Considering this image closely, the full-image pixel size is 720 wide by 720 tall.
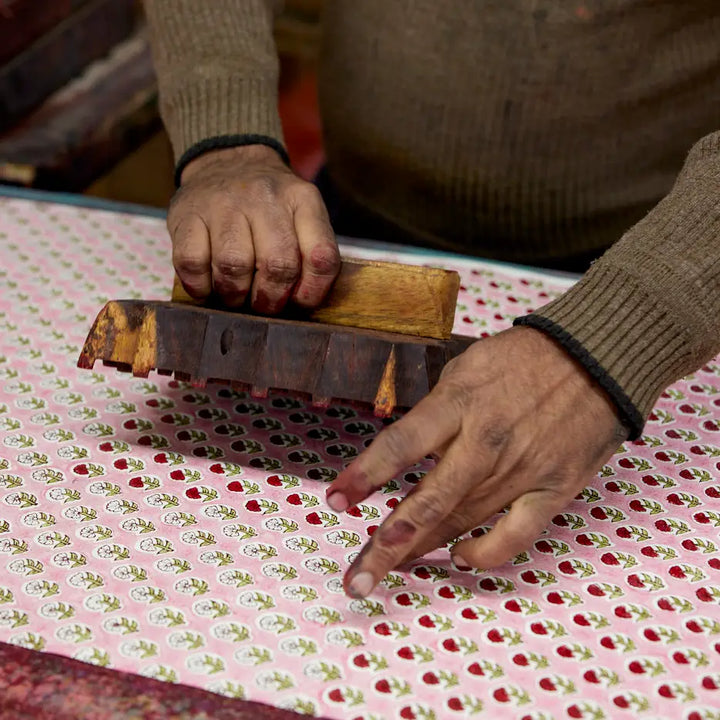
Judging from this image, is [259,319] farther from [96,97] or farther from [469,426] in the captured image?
[96,97]

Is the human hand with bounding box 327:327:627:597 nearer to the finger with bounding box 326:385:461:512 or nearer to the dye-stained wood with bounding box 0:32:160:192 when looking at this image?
the finger with bounding box 326:385:461:512

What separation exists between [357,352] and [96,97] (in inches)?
51.4

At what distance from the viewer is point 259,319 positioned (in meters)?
0.89

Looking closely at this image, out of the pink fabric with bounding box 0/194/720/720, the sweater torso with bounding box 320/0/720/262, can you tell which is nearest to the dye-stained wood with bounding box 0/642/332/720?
the pink fabric with bounding box 0/194/720/720

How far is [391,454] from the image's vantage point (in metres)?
0.75

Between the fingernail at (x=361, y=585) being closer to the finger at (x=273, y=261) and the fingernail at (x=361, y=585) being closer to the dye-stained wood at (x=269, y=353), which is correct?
the dye-stained wood at (x=269, y=353)

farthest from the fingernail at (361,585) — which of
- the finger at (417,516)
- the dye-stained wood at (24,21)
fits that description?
the dye-stained wood at (24,21)

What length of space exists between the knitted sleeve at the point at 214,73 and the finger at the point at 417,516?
545 millimetres

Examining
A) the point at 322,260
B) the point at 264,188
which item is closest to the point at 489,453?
the point at 322,260

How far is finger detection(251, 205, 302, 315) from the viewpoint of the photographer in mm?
926

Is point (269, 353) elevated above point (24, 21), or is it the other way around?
point (269, 353)

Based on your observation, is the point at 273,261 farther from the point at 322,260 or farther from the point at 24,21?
the point at 24,21

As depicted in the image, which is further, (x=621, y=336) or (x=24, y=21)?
(x=24, y=21)

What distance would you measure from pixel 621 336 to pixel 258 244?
359 millimetres
